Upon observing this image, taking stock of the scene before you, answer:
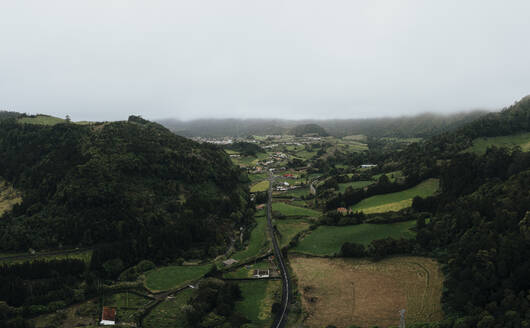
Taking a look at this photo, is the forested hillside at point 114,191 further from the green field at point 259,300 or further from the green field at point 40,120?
the green field at point 259,300

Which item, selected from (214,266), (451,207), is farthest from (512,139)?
(214,266)

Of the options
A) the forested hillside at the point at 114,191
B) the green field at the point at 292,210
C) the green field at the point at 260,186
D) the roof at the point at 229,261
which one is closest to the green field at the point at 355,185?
the green field at the point at 292,210

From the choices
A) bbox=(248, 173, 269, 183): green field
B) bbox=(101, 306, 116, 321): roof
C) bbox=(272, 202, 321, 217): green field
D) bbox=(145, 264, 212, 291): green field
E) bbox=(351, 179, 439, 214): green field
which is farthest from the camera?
bbox=(248, 173, 269, 183): green field

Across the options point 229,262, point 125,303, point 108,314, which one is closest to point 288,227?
point 229,262

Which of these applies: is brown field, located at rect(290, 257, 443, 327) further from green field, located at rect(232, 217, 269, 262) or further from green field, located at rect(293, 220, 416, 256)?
green field, located at rect(232, 217, 269, 262)

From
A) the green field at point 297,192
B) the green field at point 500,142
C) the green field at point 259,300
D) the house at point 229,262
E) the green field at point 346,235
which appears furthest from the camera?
the green field at point 297,192

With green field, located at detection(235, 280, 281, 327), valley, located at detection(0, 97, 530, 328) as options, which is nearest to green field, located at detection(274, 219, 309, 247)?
valley, located at detection(0, 97, 530, 328)

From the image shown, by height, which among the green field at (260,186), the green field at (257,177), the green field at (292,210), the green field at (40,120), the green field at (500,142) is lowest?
the green field at (292,210)
